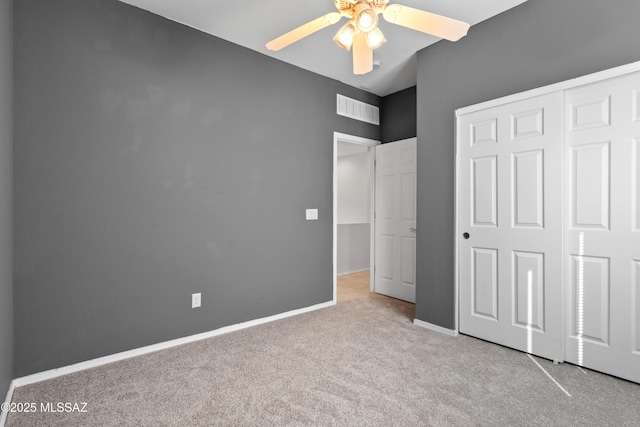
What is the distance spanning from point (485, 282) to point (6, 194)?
347 cm

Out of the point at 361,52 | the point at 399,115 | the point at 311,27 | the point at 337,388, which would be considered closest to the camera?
the point at 311,27

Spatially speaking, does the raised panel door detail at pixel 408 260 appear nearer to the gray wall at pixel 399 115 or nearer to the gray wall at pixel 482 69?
the gray wall at pixel 482 69

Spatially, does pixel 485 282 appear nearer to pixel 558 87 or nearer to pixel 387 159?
pixel 558 87

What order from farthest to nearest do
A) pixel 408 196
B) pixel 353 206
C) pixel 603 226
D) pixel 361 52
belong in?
pixel 353 206, pixel 408 196, pixel 603 226, pixel 361 52

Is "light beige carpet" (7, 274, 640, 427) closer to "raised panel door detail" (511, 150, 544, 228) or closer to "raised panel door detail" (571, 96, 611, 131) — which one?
"raised panel door detail" (511, 150, 544, 228)

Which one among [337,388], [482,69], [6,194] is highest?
[482,69]

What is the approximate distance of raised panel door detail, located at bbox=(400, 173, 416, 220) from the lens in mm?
3883

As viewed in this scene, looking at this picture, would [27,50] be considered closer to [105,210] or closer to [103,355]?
[105,210]

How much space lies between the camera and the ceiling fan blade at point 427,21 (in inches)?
60.7

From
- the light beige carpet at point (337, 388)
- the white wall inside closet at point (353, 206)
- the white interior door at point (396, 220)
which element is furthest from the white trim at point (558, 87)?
the white wall inside closet at point (353, 206)

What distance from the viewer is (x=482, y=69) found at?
2.72 m

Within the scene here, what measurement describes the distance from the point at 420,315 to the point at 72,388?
283 centimetres

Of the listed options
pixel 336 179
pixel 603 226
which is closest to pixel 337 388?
pixel 603 226

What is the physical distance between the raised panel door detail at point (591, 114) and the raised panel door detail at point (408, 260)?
2.03 m
